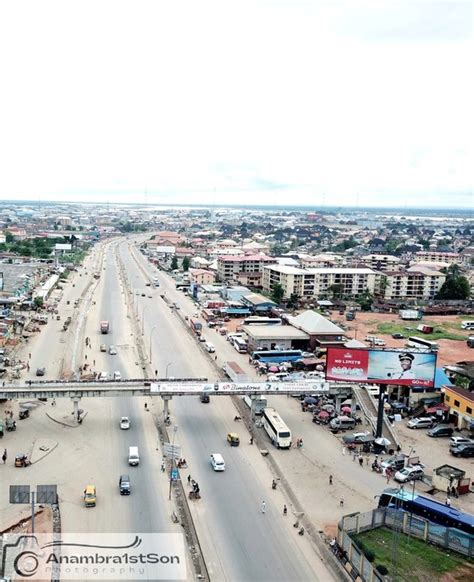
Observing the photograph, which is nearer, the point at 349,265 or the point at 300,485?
the point at 300,485

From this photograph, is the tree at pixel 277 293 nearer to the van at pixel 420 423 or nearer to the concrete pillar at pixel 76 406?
the van at pixel 420 423

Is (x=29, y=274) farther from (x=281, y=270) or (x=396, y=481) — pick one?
(x=396, y=481)

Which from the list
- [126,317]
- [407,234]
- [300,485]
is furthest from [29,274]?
[407,234]

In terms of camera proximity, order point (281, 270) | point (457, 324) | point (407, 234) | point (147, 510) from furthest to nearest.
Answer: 1. point (407, 234)
2. point (281, 270)
3. point (457, 324)
4. point (147, 510)

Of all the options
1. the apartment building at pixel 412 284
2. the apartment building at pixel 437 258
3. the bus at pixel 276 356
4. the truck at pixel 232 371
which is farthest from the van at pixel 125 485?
the apartment building at pixel 437 258

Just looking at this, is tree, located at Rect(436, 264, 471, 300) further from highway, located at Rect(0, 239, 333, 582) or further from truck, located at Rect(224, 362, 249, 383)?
truck, located at Rect(224, 362, 249, 383)

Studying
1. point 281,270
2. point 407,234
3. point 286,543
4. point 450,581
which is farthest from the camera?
point 407,234
